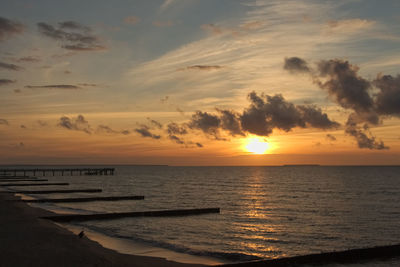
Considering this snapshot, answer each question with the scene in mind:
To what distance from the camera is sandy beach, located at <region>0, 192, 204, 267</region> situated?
16.1 meters

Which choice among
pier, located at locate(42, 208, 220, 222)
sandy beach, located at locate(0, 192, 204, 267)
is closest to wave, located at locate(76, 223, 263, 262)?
sandy beach, located at locate(0, 192, 204, 267)

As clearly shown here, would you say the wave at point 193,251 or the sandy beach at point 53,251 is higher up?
the sandy beach at point 53,251

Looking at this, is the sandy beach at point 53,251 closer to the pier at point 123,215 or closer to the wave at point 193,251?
the wave at point 193,251

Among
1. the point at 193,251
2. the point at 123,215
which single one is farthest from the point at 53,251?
the point at 123,215

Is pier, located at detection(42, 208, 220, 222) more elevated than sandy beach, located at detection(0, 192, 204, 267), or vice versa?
sandy beach, located at detection(0, 192, 204, 267)

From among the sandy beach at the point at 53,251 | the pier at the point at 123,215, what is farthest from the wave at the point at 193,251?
the pier at the point at 123,215

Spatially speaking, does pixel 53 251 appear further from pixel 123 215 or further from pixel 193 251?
pixel 123 215

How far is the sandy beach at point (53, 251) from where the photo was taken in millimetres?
16062

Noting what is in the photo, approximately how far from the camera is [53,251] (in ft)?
58.9

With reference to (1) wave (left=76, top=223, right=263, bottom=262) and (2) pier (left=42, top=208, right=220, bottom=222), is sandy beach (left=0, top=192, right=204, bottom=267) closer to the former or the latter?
(1) wave (left=76, top=223, right=263, bottom=262)

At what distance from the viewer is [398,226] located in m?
34.1

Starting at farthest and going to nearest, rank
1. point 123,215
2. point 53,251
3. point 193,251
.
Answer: point 123,215 → point 193,251 → point 53,251

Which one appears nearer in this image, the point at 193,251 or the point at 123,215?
the point at 193,251

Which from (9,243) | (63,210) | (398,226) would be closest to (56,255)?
(9,243)
